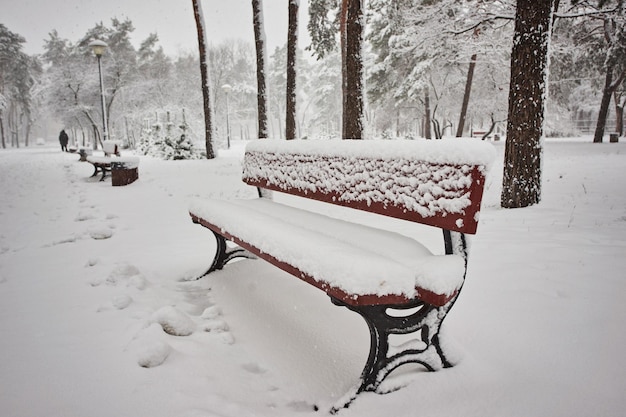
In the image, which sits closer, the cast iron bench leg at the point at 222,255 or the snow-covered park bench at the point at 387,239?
the snow-covered park bench at the point at 387,239

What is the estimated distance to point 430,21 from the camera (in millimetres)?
9719

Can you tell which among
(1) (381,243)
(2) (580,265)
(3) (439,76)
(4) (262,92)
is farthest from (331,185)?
(3) (439,76)

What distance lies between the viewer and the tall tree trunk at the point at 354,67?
19.9 feet

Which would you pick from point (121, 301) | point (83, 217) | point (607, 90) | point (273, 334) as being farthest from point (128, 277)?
point (607, 90)

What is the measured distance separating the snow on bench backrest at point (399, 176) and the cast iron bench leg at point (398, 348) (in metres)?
0.47

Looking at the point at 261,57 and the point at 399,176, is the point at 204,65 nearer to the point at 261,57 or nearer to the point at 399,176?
the point at 261,57

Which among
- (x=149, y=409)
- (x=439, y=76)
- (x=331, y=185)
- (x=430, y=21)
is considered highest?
(x=439, y=76)

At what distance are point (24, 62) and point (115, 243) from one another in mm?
47305

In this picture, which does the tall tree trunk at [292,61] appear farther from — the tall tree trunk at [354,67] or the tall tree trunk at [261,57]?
the tall tree trunk at [354,67]

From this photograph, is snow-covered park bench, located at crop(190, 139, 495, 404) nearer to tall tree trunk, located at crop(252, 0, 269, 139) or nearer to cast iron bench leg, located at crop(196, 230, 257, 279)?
cast iron bench leg, located at crop(196, 230, 257, 279)

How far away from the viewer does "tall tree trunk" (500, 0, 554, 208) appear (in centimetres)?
454

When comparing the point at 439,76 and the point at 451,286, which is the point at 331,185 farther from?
the point at 439,76

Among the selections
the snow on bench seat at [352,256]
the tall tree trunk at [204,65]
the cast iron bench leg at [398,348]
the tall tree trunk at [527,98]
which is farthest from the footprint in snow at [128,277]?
the tall tree trunk at [204,65]

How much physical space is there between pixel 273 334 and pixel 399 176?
131 centimetres
